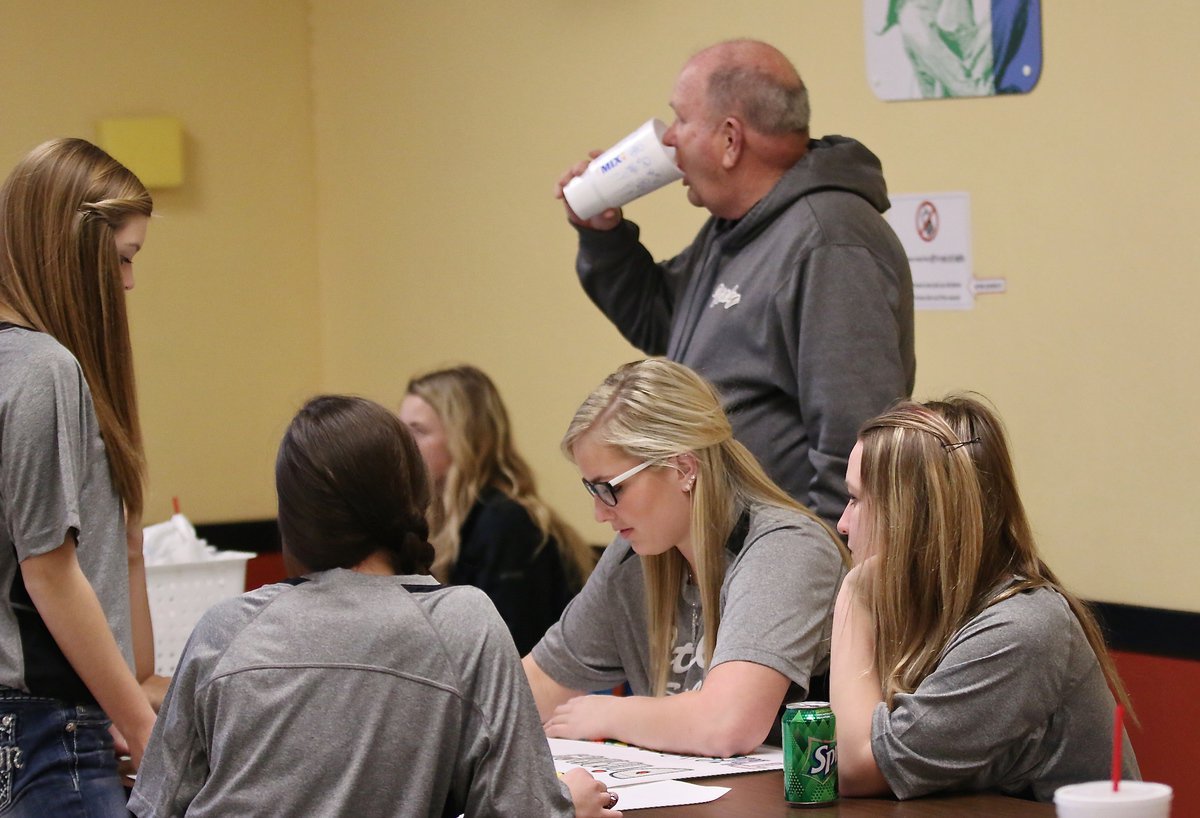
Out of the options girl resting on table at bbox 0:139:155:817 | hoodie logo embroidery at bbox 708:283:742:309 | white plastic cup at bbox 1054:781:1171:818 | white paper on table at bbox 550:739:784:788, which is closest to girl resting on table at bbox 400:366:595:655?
hoodie logo embroidery at bbox 708:283:742:309

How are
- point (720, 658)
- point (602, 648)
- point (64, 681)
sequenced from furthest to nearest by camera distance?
Result: point (602, 648), point (720, 658), point (64, 681)

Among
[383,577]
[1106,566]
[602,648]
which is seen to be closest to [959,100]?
[1106,566]

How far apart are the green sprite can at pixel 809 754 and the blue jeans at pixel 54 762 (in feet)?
2.91

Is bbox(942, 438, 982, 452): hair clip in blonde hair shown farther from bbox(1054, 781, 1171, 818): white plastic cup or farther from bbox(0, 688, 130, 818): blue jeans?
bbox(0, 688, 130, 818): blue jeans

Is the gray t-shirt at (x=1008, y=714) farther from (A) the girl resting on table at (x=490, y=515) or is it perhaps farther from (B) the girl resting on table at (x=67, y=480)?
(A) the girl resting on table at (x=490, y=515)

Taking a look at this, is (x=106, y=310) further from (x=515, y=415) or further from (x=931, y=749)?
(x=515, y=415)

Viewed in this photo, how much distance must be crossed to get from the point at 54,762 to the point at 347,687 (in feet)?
1.98

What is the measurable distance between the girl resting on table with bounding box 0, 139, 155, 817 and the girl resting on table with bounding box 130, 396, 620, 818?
0.37 m

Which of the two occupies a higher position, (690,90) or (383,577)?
(690,90)

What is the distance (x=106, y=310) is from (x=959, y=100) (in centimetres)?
177

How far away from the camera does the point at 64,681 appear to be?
73.9 inches

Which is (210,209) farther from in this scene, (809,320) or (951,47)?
(809,320)

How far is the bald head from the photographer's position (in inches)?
102

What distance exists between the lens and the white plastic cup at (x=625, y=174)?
2.59 metres
